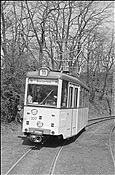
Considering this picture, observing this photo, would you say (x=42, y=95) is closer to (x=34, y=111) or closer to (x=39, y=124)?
(x=34, y=111)

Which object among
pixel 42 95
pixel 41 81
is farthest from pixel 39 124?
pixel 41 81

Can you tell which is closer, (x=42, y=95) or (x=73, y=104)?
(x=42, y=95)

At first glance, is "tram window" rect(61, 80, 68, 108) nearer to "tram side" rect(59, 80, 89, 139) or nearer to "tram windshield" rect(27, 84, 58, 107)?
"tram side" rect(59, 80, 89, 139)

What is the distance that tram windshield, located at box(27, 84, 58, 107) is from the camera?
1000 centimetres

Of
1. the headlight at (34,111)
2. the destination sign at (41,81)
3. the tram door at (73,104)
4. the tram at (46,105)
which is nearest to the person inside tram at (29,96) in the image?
the tram at (46,105)

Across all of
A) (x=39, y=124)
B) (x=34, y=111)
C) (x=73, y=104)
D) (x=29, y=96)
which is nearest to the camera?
(x=39, y=124)

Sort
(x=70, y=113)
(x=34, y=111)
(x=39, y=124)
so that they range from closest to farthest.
→ (x=39, y=124), (x=34, y=111), (x=70, y=113)

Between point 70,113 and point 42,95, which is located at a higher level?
point 42,95

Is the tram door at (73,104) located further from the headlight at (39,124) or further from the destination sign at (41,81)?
the headlight at (39,124)

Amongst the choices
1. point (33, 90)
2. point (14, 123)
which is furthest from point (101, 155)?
point (14, 123)

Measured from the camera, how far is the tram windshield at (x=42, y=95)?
1000cm

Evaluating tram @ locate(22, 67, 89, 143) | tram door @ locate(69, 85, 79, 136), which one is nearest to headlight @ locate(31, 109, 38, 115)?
tram @ locate(22, 67, 89, 143)

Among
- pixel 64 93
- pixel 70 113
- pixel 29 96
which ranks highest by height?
pixel 64 93

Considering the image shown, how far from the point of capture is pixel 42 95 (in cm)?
1009
